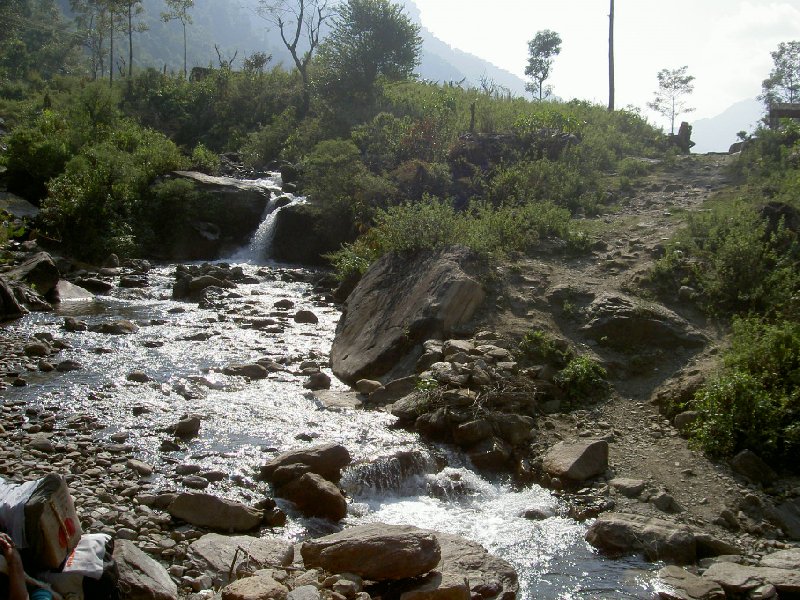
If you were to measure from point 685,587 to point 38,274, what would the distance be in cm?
1278

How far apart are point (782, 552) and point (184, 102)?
3321cm

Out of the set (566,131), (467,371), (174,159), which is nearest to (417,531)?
(467,371)

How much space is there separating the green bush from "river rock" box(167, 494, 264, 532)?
4448 millimetres

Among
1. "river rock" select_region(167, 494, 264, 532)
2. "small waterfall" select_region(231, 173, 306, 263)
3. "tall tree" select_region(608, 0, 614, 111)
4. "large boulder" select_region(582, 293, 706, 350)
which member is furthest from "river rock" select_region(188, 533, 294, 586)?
"tall tree" select_region(608, 0, 614, 111)

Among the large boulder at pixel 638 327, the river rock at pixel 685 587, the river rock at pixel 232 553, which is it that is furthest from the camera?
the large boulder at pixel 638 327

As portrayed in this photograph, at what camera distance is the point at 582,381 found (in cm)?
866

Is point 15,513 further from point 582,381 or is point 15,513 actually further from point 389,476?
point 582,381

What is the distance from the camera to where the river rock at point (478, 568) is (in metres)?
4.91

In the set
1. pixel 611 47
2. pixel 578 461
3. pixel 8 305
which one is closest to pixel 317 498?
pixel 578 461

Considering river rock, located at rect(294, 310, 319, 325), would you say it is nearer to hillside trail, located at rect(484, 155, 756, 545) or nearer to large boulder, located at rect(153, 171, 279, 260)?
hillside trail, located at rect(484, 155, 756, 545)

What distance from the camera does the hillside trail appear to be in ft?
22.2

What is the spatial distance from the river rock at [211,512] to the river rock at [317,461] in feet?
2.70

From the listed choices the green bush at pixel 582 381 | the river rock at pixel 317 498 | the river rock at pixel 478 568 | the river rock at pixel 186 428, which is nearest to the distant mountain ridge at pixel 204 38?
the green bush at pixel 582 381

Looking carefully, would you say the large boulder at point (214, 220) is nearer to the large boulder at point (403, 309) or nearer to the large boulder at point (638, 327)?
the large boulder at point (403, 309)
